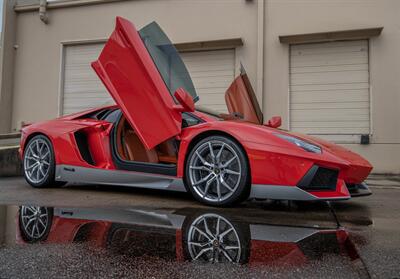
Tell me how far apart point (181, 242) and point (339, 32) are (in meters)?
7.49

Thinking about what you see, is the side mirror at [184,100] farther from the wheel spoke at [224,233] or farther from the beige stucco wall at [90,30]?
the beige stucco wall at [90,30]

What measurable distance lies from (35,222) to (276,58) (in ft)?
23.6

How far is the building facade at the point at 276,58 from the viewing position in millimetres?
8242

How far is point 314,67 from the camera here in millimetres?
8781

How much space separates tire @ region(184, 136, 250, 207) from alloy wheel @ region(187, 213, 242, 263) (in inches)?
19.9

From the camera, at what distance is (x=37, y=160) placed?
4910 millimetres

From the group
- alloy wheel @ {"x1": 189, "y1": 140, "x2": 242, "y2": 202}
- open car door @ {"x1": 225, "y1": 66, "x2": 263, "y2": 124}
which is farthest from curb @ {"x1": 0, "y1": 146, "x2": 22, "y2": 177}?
alloy wheel @ {"x1": 189, "y1": 140, "x2": 242, "y2": 202}

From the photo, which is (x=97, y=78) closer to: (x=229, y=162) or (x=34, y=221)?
(x=229, y=162)

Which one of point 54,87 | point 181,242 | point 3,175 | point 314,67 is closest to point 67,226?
point 181,242

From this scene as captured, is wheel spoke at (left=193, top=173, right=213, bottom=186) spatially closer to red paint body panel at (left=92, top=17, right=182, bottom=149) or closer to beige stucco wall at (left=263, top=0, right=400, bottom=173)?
red paint body panel at (left=92, top=17, right=182, bottom=149)

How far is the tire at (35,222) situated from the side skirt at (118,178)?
95cm

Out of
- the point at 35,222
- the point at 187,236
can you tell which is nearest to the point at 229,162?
the point at 187,236

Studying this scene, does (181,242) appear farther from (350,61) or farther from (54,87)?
(54,87)

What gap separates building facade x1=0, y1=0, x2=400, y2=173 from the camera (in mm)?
8242
